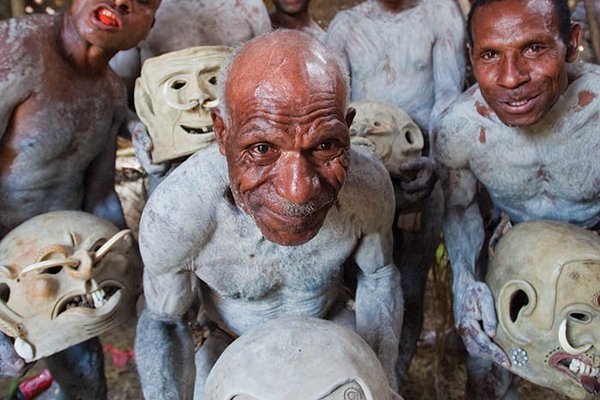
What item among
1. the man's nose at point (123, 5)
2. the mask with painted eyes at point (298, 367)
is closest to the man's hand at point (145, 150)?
the man's nose at point (123, 5)

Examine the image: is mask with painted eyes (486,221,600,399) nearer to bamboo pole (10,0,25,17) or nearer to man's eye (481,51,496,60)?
man's eye (481,51,496,60)

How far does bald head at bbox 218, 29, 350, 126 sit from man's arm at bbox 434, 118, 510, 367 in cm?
108

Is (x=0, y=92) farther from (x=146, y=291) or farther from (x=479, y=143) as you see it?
(x=479, y=143)

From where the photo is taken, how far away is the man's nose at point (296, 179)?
165cm

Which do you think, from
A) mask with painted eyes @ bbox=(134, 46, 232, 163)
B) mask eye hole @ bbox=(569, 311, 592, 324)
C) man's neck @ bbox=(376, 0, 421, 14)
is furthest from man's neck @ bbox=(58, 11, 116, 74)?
mask eye hole @ bbox=(569, 311, 592, 324)

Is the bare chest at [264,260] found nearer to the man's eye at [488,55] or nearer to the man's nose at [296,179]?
the man's nose at [296,179]

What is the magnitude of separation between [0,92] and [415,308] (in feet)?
7.32

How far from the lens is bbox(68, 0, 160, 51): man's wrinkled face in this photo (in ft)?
8.86

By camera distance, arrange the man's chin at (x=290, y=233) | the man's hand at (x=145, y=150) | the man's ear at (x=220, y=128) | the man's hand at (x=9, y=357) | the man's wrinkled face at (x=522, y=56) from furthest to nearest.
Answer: the man's hand at (x=145, y=150) → the man's hand at (x=9, y=357) → the man's wrinkled face at (x=522, y=56) → the man's ear at (x=220, y=128) → the man's chin at (x=290, y=233)

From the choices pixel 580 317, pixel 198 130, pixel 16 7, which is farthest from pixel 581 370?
pixel 16 7

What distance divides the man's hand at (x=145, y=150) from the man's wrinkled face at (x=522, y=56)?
1397 millimetres

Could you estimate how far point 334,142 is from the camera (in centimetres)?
175

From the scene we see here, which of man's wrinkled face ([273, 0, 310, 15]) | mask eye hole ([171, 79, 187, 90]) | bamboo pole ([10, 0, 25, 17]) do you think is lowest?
bamboo pole ([10, 0, 25, 17])

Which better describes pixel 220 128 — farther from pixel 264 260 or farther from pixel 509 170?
pixel 509 170
